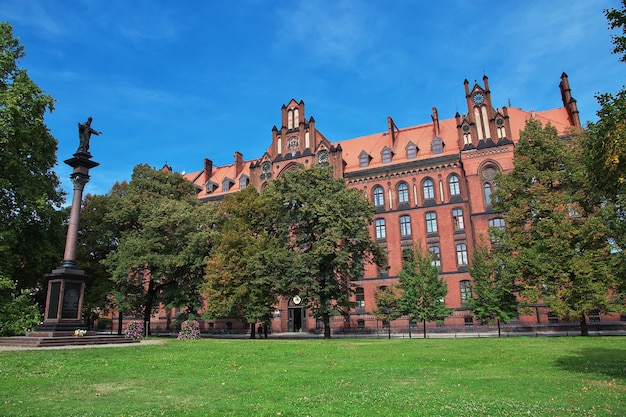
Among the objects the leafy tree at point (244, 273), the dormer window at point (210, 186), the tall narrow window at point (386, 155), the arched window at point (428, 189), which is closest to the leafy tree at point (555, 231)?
the arched window at point (428, 189)

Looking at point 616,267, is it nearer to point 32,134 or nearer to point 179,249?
point 179,249

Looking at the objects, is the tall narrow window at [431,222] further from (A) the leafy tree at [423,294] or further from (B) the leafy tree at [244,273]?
(B) the leafy tree at [244,273]

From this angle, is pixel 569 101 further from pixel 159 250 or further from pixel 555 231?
pixel 159 250

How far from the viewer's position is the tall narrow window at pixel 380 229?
4533 cm

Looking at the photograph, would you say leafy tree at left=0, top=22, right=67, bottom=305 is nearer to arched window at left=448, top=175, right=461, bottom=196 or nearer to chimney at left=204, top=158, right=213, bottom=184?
chimney at left=204, top=158, right=213, bottom=184

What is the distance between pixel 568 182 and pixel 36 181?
114ft

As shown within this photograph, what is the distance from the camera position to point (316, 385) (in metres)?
9.91

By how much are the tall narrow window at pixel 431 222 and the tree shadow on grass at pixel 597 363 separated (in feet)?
86.6

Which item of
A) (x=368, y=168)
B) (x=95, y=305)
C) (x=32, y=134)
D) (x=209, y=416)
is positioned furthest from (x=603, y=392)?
(x=368, y=168)

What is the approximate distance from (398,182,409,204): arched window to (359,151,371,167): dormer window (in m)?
4.90

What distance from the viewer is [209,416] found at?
691 centimetres

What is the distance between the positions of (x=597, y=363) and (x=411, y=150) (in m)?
35.5

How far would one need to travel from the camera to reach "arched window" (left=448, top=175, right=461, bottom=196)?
143ft

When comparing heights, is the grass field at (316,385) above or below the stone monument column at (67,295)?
below
